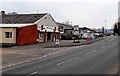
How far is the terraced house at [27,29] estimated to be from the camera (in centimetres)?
4222

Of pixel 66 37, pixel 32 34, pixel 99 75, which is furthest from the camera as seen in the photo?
pixel 66 37

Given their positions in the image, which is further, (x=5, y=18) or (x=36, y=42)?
(x=5, y=18)

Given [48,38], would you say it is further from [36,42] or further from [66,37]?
[66,37]

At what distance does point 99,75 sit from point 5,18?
137 ft

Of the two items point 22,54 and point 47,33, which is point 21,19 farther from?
point 22,54

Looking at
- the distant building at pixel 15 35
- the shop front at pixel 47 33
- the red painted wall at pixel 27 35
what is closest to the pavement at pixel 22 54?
the distant building at pixel 15 35

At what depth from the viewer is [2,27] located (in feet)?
141

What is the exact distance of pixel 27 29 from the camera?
1752 inches

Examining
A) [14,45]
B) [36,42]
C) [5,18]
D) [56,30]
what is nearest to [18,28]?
[14,45]

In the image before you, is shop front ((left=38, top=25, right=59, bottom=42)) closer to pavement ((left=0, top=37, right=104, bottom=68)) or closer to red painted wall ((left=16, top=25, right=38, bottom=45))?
red painted wall ((left=16, top=25, right=38, bottom=45))

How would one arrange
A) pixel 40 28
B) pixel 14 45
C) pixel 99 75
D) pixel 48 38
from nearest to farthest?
pixel 99 75 → pixel 14 45 → pixel 40 28 → pixel 48 38

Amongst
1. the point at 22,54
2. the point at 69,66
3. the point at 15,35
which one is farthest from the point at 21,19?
the point at 69,66

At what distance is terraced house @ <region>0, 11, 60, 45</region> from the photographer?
139 feet

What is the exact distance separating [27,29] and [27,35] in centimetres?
108
